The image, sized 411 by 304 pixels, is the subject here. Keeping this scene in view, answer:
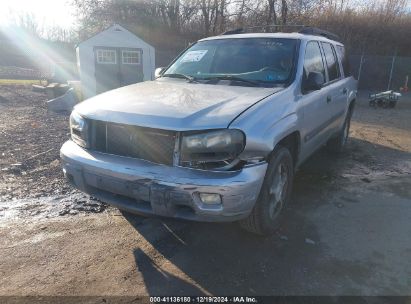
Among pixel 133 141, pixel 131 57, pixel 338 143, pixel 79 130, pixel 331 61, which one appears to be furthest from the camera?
pixel 131 57

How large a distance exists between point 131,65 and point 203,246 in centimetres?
1384

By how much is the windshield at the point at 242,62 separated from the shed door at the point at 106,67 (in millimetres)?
11788

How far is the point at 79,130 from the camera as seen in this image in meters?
3.28

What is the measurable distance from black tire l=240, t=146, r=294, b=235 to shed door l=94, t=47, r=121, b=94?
13.3 meters

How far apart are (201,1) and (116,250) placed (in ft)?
88.3

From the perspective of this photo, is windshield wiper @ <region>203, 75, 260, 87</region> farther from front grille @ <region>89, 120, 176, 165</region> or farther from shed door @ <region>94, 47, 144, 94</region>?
shed door @ <region>94, 47, 144, 94</region>

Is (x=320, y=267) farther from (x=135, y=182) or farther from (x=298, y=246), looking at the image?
(x=135, y=182)

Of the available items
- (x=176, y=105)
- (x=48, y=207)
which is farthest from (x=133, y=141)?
(x=48, y=207)

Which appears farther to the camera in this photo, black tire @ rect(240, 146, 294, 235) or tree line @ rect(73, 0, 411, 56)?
tree line @ rect(73, 0, 411, 56)

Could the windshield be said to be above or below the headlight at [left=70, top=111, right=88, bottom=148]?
above

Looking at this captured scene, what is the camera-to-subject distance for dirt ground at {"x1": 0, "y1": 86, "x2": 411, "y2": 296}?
2.81m

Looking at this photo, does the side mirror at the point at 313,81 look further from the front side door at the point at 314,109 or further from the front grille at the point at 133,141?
the front grille at the point at 133,141

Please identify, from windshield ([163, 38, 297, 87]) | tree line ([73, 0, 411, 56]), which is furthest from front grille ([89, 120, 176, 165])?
tree line ([73, 0, 411, 56])

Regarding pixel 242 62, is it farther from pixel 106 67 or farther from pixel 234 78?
pixel 106 67
